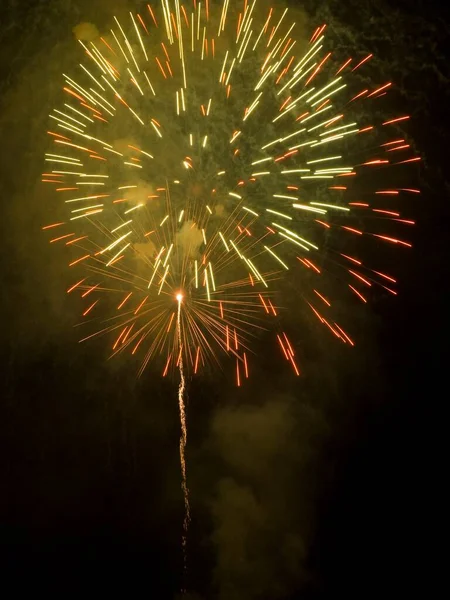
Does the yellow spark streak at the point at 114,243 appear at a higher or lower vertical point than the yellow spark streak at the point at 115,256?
higher

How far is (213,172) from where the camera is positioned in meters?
5.64

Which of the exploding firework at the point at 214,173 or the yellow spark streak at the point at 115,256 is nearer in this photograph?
the exploding firework at the point at 214,173

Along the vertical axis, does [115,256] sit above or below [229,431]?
above

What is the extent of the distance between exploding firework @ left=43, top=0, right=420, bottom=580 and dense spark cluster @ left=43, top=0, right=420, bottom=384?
0.5 inches

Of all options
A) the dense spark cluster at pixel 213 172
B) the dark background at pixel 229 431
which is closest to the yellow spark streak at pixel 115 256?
the dense spark cluster at pixel 213 172

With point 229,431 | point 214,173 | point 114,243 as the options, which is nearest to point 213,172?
point 214,173

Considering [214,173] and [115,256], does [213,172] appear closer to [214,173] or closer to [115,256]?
[214,173]

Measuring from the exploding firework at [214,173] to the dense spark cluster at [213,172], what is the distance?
0.01 m

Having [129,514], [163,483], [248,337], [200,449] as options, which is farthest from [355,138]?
[129,514]

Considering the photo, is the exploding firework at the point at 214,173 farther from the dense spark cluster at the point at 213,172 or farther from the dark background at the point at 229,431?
the dark background at the point at 229,431

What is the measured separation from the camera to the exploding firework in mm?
5613

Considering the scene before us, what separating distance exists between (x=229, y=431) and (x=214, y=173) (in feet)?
8.45

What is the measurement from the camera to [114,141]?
225 inches

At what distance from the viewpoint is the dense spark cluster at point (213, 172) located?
18.4 ft
